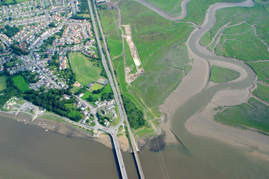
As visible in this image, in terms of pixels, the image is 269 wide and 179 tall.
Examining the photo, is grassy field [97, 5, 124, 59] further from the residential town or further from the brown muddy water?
the brown muddy water

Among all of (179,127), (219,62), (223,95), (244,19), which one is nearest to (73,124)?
(179,127)

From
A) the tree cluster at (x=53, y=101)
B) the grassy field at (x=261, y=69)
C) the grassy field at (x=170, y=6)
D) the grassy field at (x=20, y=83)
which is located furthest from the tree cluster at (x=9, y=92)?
the grassy field at (x=261, y=69)

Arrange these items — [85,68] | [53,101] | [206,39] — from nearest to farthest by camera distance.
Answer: [53,101] < [85,68] < [206,39]

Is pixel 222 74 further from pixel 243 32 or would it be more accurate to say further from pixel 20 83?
pixel 20 83

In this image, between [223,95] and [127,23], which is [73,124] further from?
[127,23]

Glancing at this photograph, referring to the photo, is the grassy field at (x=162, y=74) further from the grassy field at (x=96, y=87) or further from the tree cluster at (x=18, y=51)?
the tree cluster at (x=18, y=51)

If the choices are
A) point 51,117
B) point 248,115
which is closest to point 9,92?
point 51,117
